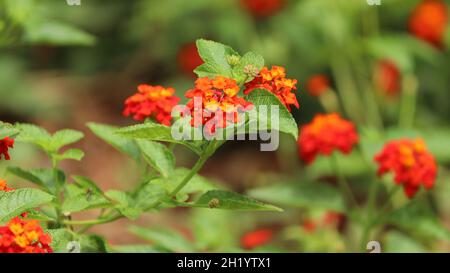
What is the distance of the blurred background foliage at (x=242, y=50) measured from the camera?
3543 mm

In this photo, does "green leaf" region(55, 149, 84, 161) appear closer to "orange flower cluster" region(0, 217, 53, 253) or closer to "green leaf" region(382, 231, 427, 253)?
"orange flower cluster" region(0, 217, 53, 253)

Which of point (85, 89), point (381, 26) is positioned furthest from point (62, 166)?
point (381, 26)

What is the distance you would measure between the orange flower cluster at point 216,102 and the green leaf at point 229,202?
0.51 ft

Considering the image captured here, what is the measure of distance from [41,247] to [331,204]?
1.11 metres

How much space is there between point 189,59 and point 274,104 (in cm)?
287

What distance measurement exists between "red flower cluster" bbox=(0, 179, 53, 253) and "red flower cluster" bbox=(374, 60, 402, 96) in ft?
9.24

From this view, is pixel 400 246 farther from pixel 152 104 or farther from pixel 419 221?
pixel 152 104

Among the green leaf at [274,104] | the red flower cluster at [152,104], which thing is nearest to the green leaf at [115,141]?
the red flower cluster at [152,104]

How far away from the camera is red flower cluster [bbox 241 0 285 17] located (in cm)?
402

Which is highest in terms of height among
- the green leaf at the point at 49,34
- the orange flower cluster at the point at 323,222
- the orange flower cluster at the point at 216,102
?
the green leaf at the point at 49,34

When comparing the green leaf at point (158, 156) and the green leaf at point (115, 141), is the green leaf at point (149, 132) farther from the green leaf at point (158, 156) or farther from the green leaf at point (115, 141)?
the green leaf at point (115, 141)

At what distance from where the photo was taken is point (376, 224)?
2.14m
